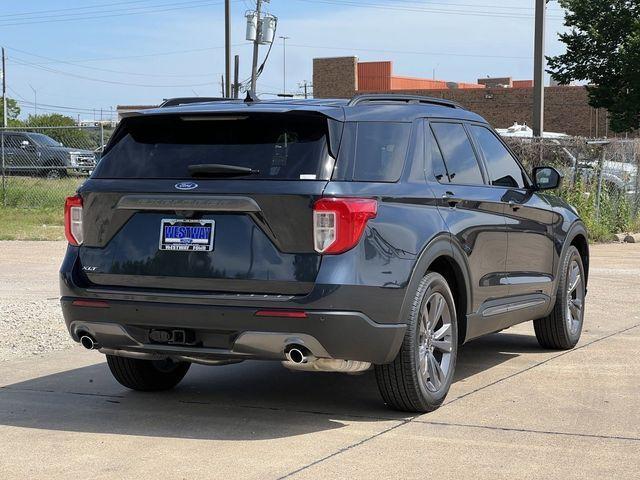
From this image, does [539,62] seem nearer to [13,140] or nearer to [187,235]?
[187,235]

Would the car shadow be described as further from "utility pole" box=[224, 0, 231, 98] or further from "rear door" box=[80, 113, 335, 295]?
"utility pole" box=[224, 0, 231, 98]

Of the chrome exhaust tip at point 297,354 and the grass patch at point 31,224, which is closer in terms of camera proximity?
the chrome exhaust tip at point 297,354

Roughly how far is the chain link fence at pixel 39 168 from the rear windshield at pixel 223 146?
48.8 ft

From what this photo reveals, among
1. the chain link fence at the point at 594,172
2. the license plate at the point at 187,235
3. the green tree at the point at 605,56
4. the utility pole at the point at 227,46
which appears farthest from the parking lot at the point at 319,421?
the green tree at the point at 605,56

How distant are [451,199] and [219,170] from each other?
1593 mm

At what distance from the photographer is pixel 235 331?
5965 mm

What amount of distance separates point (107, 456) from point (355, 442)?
133 cm

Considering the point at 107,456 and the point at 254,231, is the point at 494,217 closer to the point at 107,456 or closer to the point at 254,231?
the point at 254,231

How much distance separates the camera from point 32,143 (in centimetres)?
3083

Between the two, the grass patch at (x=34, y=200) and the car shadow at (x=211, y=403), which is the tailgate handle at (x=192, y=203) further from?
the grass patch at (x=34, y=200)

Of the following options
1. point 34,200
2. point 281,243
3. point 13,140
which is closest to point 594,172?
point 34,200

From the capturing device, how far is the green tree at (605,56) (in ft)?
112

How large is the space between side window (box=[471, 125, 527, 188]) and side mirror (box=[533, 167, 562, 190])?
0.13 meters

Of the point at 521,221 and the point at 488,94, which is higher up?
the point at 488,94
